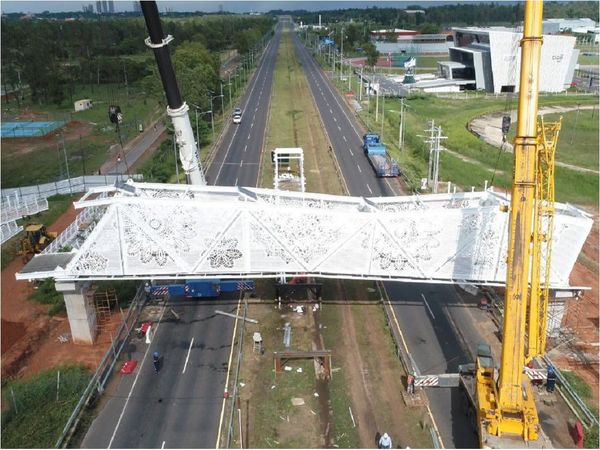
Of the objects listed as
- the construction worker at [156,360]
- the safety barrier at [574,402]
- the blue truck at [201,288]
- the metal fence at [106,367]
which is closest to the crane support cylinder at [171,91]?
the blue truck at [201,288]

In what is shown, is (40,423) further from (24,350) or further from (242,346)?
(242,346)

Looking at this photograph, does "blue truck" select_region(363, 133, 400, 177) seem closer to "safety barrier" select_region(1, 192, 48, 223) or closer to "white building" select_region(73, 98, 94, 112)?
"safety barrier" select_region(1, 192, 48, 223)

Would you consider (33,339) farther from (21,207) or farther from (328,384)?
(21,207)

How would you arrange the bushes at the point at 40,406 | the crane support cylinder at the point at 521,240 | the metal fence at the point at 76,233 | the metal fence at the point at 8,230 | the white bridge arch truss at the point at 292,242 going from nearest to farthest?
the crane support cylinder at the point at 521,240 → the bushes at the point at 40,406 → the white bridge arch truss at the point at 292,242 → the metal fence at the point at 76,233 → the metal fence at the point at 8,230

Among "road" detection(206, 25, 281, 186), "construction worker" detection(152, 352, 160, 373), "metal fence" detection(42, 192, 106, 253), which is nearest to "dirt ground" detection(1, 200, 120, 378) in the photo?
"construction worker" detection(152, 352, 160, 373)

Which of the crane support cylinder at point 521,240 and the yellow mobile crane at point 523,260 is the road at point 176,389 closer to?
the yellow mobile crane at point 523,260

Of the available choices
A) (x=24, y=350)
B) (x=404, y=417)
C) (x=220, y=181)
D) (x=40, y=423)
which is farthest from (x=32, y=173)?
(x=404, y=417)
